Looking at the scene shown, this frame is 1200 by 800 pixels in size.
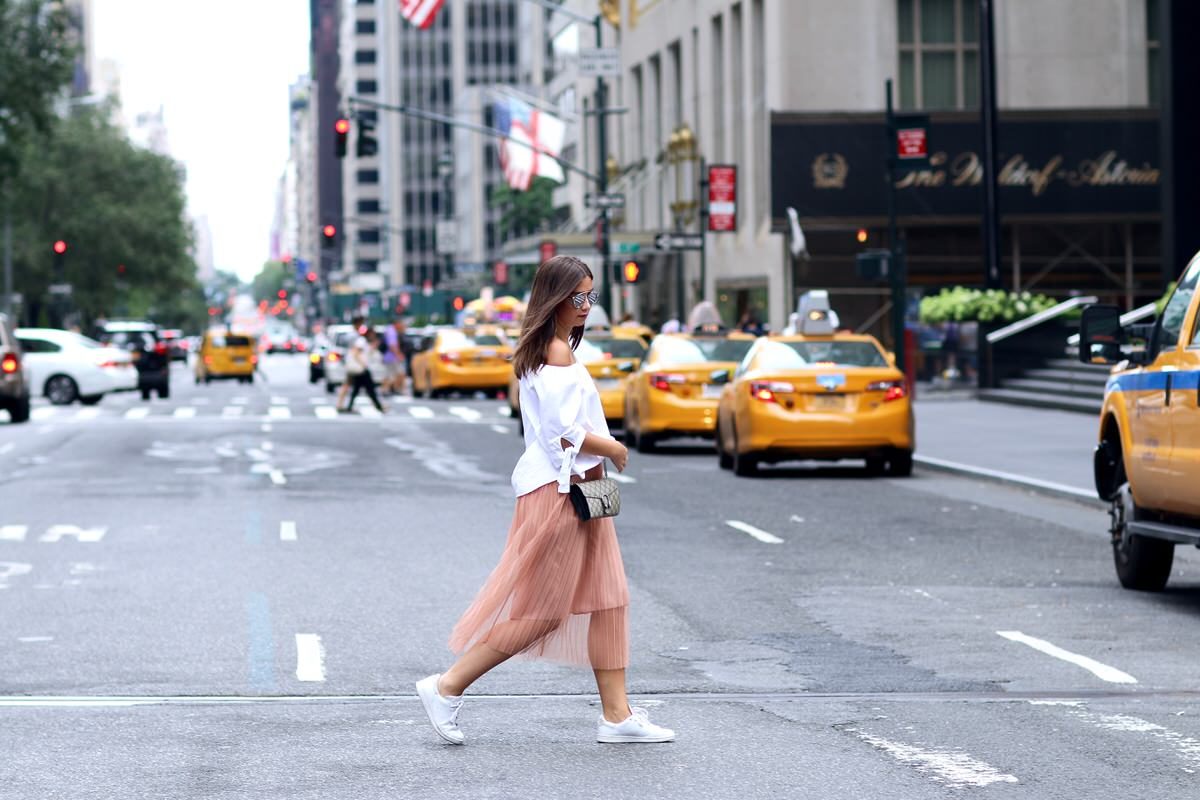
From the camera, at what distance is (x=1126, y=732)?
8375 mm

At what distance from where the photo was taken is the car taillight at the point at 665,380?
2680 cm

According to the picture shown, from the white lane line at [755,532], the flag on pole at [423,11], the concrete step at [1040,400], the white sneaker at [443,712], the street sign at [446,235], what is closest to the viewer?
the white sneaker at [443,712]

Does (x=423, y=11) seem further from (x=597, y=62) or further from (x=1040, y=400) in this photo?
(x=1040, y=400)

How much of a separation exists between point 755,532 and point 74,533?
17.0ft

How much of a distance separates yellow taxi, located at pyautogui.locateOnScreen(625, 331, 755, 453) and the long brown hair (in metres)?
18.8

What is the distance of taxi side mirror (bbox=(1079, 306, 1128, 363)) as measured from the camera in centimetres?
1259

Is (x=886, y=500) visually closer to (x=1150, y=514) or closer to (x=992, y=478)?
(x=992, y=478)

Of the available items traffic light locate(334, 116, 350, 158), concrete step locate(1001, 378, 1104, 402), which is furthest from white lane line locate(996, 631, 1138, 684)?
traffic light locate(334, 116, 350, 158)

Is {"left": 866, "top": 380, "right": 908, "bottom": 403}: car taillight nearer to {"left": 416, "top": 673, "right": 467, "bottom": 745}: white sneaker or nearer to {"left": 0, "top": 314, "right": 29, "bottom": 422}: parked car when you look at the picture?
{"left": 416, "top": 673, "right": 467, "bottom": 745}: white sneaker

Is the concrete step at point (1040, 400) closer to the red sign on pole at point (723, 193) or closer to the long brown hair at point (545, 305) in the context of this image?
the red sign on pole at point (723, 193)

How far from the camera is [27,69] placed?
51125 millimetres

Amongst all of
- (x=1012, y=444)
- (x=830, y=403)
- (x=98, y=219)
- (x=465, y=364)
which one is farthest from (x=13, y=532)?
(x=98, y=219)

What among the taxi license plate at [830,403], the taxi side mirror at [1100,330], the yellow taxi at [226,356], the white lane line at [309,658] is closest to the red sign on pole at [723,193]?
the yellow taxi at [226,356]

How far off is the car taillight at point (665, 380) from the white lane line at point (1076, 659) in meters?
15.6
